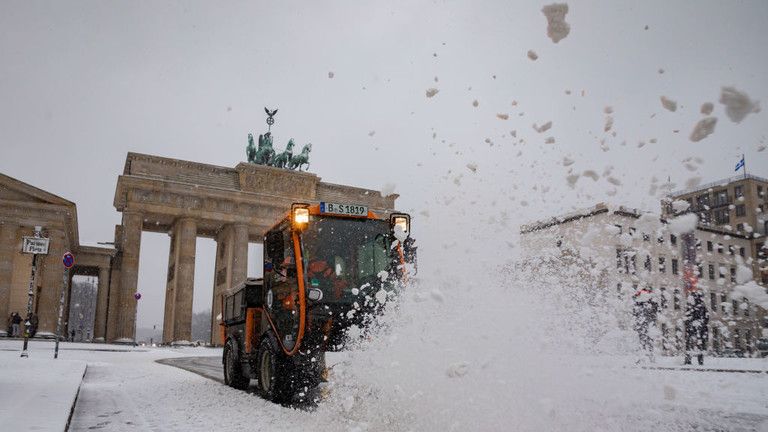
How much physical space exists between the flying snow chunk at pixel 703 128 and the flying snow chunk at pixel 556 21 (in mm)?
1700

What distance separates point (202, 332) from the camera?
151250 mm

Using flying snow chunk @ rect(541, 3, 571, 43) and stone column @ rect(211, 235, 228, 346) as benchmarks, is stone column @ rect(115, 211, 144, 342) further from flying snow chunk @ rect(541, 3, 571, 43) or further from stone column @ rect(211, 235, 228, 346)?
flying snow chunk @ rect(541, 3, 571, 43)

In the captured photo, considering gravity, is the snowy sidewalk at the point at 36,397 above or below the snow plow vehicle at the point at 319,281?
below

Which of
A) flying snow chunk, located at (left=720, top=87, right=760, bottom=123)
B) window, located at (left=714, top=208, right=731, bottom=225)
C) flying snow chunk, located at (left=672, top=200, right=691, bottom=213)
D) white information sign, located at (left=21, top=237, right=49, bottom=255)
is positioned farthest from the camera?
window, located at (left=714, top=208, right=731, bottom=225)

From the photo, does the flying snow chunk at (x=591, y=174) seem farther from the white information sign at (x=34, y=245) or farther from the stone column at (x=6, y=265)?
the stone column at (x=6, y=265)

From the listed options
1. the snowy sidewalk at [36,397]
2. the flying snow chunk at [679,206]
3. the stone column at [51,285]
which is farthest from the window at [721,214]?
the snowy sidewalk at [36,397]

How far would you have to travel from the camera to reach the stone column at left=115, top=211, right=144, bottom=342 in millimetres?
49281

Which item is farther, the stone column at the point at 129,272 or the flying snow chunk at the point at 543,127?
the stone column at the point at 129,272

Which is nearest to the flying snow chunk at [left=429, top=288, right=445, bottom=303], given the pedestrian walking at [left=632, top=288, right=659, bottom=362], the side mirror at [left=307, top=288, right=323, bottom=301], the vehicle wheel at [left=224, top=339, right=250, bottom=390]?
the side mirror at [left=307, top=288, right=323, bottom=301]

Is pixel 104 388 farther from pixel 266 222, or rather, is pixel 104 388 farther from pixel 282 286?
pixel 266 222

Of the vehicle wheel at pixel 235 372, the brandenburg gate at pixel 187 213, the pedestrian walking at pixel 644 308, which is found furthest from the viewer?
the brandenburg gate at pixel 187 213

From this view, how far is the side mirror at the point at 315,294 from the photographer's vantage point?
26.1 feet

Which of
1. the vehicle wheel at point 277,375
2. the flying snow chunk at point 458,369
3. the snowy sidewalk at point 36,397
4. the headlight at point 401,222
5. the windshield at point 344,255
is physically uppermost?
the headlight at point 401,222

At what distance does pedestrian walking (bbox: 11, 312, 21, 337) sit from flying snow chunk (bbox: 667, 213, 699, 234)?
42.5 meters
